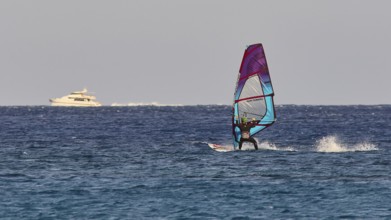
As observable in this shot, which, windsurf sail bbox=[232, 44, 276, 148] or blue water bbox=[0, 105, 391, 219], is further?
windsurf sail bbox=[232, 44, 276, 148]

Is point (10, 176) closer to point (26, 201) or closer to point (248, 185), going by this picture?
point (26, 201)

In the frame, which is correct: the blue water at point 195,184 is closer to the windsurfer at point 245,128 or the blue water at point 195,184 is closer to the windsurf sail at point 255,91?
the windsurfer at point 245,128

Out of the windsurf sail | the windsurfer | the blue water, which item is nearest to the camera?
the blue water

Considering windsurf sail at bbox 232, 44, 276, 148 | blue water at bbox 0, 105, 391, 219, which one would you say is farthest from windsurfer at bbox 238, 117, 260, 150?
windsurf sail at bbox 232, 44, 276, 148

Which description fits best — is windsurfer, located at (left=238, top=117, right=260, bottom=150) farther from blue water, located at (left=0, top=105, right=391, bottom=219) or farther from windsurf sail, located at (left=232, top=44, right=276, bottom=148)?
windsurf sail, located at (left=232, top=44, right=276, bottom=148)

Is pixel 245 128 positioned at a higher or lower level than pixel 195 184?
higher

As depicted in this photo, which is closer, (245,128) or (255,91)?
(245,128)

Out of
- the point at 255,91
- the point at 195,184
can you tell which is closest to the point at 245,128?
the point at 255,91

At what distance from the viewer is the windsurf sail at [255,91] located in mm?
53700

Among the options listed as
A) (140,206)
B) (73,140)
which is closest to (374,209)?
(140,206)

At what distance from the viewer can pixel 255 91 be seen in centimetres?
5400

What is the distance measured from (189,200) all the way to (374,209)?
659 cm

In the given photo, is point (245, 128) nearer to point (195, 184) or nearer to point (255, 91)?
point (255, 91)

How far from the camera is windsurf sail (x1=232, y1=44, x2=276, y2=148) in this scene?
53.7 meters
